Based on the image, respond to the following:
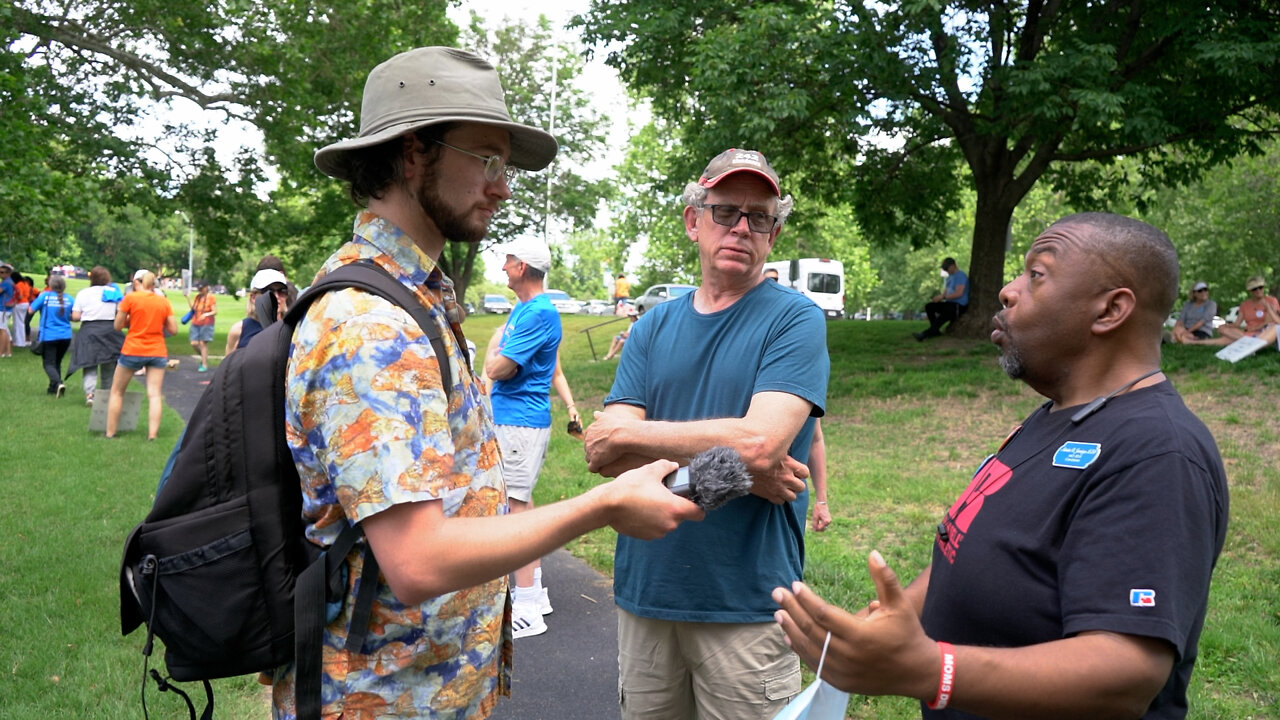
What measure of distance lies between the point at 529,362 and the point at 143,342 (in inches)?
301

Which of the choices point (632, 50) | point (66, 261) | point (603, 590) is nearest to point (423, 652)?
point (603, 590)

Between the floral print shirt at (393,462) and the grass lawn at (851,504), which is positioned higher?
the floral print shirt at (393,462)

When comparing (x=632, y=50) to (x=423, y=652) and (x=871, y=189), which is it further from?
(x=423, y=652)

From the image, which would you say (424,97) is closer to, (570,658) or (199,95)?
(570,658)

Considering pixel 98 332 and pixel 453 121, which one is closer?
pixel 453 121

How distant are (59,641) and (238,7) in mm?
15090

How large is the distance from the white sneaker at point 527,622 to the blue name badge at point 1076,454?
4305 mm

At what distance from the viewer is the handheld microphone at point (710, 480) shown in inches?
75.7

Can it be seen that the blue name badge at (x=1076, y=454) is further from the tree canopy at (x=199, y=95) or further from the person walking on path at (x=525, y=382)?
the tree canopy at (x=199, y=95)

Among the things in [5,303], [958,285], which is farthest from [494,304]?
[958,285]

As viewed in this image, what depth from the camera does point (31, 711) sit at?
4340 mm

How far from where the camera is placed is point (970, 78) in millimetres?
15477

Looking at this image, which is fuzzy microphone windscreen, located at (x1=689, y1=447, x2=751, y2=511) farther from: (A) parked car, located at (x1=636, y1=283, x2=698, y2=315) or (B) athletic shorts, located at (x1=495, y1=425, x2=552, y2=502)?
(A) parked car, located at (x1=636, y1=283, x2=698, y2=315)

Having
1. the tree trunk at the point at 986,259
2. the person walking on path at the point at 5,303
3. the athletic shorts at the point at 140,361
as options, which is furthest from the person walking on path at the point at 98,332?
the tree trunk at the point at 986,259
